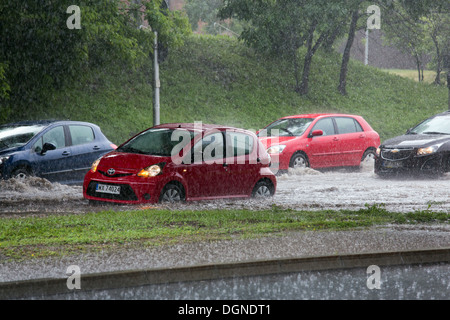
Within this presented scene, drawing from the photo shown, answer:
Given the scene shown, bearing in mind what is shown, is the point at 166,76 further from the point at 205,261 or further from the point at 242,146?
the point at 205,261

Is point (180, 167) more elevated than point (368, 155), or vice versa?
point (180, 167)

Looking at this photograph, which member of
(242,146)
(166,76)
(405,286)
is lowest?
(405,286)

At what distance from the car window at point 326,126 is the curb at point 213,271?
37.4 ft

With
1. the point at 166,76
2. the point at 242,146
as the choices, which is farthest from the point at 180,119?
the point at 242,146

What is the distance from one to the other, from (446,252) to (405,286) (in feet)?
4.73

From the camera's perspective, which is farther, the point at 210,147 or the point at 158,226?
the point at 210,147

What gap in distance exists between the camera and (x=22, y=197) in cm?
1266

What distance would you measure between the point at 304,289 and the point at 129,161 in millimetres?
5560

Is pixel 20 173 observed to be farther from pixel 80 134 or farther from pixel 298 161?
pixel 298 161

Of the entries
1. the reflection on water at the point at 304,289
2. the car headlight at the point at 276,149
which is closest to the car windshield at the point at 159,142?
the reflection on water at the point at 304,289

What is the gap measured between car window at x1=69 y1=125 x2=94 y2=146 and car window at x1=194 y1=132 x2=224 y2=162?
380 cm

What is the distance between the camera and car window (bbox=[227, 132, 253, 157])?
12.4 meters

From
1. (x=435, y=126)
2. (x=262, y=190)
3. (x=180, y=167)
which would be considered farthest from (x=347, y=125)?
(x=180, y=167)

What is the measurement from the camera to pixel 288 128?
63.0 ft
